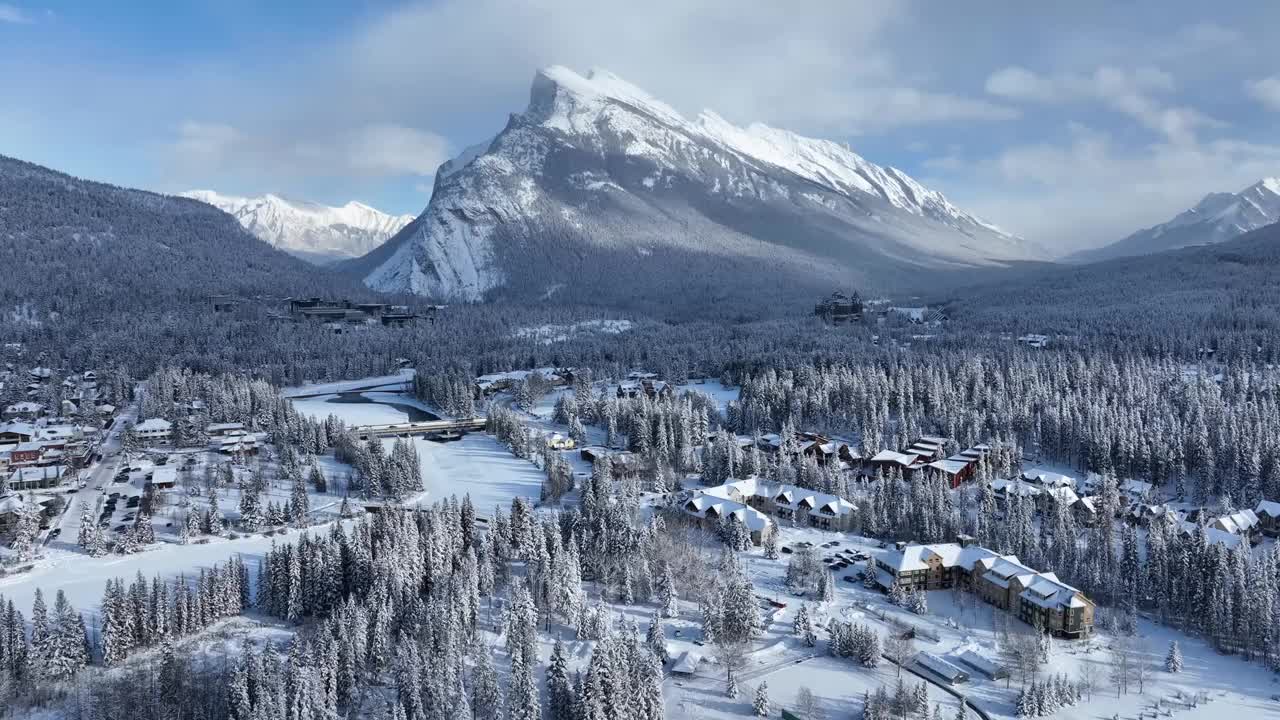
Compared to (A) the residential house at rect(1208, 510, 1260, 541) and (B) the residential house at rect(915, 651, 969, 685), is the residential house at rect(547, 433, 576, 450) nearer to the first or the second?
(B) the residential house at rect(915, 651, 969, 685)

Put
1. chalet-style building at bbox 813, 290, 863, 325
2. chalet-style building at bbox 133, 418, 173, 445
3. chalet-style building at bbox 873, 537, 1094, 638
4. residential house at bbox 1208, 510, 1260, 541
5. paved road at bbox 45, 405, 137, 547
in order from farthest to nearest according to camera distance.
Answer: chalet-style building at bbox 813, 290, 863, 325, chalet-style building at bbox 133, 418, 173, 445, residential house at bbox 1208, 510, 1260, 541, paved road at bbox 45, 405, 137, 547, chalet-style building at bbox 873, 537, 1094, 638

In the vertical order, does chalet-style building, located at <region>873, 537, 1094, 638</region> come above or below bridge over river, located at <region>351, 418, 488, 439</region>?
below

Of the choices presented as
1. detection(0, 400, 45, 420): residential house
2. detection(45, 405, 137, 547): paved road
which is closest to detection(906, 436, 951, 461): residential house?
detection(45, 405, 137, 547): paved road

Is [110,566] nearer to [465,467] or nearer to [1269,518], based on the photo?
[465,467]

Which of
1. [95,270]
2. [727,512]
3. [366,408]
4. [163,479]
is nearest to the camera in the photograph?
[727,512]

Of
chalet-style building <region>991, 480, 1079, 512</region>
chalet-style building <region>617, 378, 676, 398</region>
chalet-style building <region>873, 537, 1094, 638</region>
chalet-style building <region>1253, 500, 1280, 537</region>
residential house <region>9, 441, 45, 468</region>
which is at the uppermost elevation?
chalet-style building <region>617, 378, 676, 398</region>

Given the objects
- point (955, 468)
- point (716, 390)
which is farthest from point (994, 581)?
point (716, 390)

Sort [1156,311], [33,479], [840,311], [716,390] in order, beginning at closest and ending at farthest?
[33,479]
[716,390]
[1156,311]
[840,311]

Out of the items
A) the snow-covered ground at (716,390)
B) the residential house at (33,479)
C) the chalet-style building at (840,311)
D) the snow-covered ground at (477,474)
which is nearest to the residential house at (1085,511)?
the snow-covered ground at (477,474)
